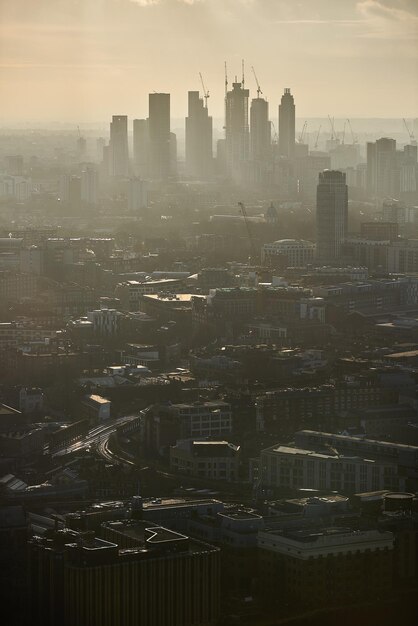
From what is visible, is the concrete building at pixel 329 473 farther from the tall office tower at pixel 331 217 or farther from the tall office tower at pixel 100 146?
the tall office tower at pixel 100 146

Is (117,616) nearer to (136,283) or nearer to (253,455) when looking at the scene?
(253,455)

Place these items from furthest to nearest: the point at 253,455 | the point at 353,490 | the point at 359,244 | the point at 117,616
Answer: the point at 359,244, the point at 253,455, the point at 353,490, the point at 117,616

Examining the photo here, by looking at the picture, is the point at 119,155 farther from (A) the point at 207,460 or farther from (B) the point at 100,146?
(A) the point at 207,460

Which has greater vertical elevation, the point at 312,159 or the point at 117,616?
the point at 312,159

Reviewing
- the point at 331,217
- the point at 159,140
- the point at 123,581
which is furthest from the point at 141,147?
the point at 123,581

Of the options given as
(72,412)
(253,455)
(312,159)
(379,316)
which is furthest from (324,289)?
(312,159)

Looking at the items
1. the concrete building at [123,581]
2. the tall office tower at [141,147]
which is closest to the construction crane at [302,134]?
the tall office tower at [141,147]
